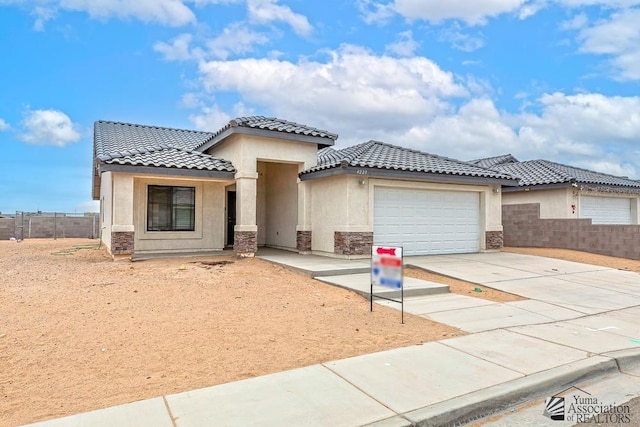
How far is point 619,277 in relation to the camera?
40.8 feet

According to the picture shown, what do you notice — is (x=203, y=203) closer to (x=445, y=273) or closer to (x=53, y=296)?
(x=53, y=296)

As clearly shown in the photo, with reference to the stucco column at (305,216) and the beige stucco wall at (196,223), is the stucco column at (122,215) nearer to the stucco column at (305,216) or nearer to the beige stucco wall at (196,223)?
the beige stucco wall at (196,223)

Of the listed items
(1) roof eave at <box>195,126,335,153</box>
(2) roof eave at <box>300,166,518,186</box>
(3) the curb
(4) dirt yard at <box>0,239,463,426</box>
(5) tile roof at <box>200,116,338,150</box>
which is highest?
(5) tile roof at <box>200,116,338,150</box>

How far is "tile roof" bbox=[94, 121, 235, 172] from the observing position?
14.0m

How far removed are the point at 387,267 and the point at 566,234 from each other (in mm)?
14975

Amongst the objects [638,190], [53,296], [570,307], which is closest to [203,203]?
[53,296]

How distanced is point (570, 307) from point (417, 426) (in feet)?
21.2

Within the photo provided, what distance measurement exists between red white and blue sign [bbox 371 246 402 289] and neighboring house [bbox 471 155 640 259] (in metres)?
14.3

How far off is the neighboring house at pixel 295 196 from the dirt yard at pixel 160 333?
4.07 meters

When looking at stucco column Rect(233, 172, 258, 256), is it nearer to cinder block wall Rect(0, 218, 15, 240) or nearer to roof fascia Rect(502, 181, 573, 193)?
roof fascia Rect(502, 181, 573, 193)

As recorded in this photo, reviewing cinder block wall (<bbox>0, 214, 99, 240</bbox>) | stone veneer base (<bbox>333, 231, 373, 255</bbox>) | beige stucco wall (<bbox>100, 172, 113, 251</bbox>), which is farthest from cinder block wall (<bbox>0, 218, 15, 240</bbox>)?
stone veneer base (<bbox>333, 231, 373, 255</bbox>)

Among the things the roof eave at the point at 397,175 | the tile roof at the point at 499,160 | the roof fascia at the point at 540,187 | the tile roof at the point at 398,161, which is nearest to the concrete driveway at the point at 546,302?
the roof eave at the point at 397,175

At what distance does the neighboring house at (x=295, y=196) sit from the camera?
14031 mm

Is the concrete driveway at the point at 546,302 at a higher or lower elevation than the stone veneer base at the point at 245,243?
lower
